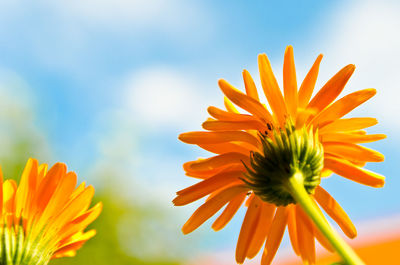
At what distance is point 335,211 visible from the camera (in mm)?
1339

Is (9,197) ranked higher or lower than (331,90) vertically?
lower

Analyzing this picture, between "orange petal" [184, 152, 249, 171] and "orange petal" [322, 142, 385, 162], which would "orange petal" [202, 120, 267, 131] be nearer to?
"orange petal" [184, 152, 249, 171]

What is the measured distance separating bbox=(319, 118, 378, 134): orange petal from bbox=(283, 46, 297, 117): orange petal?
11 centimetres

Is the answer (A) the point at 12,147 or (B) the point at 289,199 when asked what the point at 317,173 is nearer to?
(B) the point at 289,199

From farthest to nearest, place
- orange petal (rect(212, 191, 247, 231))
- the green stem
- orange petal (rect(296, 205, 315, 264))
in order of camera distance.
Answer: orange petal (rect(212, 191, 247, 231)), orange petal (rect(296, 205, 315, 264)), the green stem

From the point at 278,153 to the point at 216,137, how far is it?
7.1 inches

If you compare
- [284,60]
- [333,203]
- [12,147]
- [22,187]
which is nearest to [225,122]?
[284,60]

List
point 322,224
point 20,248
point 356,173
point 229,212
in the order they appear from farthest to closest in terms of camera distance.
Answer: point 229,212, point 356,173, point 20,248, point 322,224

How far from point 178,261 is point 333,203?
13473mm

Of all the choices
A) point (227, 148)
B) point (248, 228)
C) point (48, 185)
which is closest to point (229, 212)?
point (248, 228)

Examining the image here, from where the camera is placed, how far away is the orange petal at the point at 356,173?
52.4 inches

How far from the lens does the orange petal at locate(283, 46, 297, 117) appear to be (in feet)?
4.44

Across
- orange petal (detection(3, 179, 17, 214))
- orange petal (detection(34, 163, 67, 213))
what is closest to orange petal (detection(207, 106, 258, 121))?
orange petal (detection(34, 163, 67, 213))

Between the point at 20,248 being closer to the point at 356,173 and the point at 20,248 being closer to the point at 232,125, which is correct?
the point at 232,125
